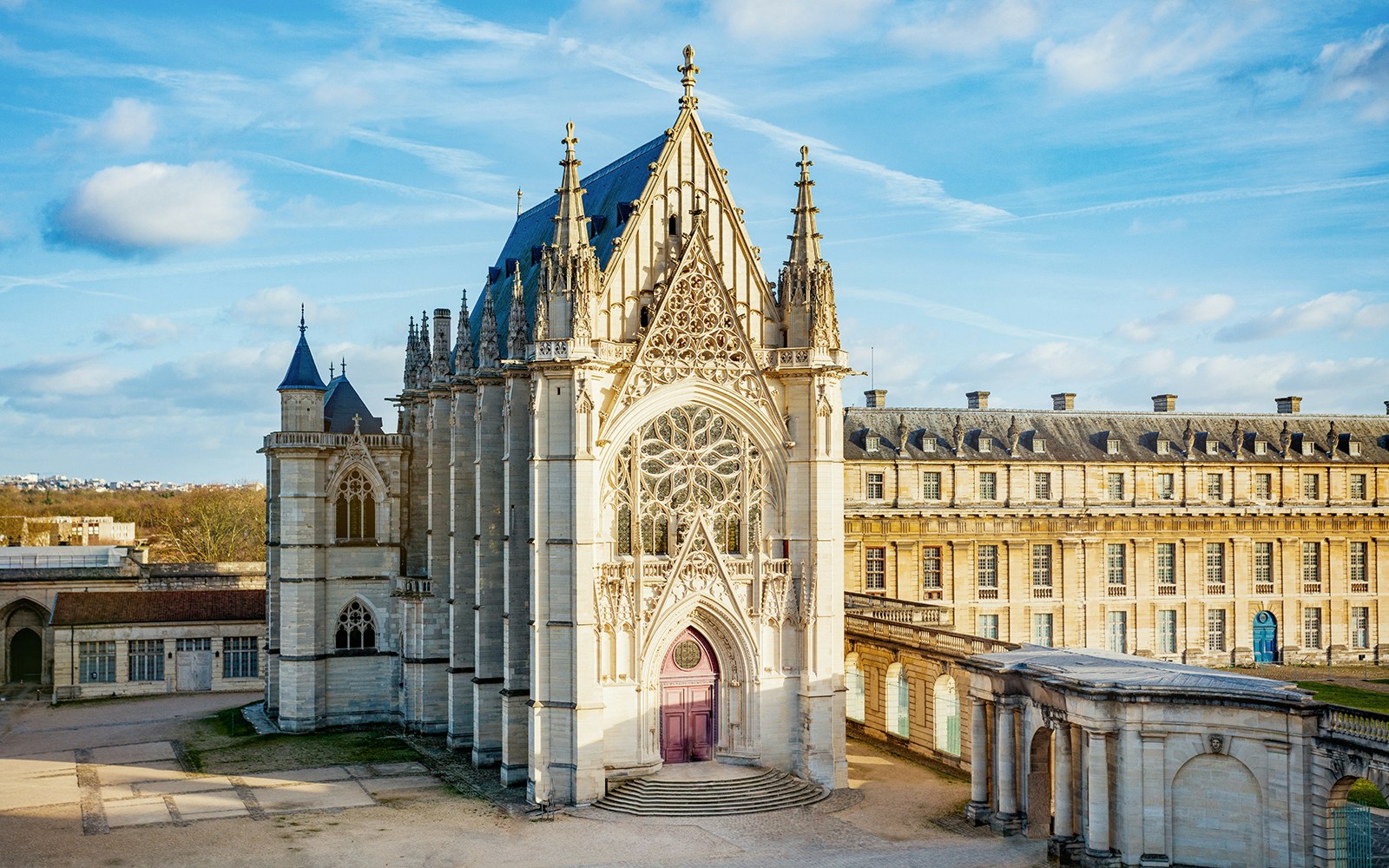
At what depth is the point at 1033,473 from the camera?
58.2 meters

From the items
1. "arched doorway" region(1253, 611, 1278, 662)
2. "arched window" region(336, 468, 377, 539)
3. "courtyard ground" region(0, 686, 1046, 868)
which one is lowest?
"courtyard ground" region(0, 686, 1046, 868)

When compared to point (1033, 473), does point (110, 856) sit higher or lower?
lower

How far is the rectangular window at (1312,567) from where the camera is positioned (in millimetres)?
60781

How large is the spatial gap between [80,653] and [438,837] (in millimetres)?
31194

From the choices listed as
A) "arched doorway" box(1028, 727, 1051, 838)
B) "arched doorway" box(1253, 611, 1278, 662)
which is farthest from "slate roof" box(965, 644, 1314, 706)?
"arched doorway" box(1253, 611, 1278, 662)

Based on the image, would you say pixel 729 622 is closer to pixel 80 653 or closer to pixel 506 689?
pixel 506 689

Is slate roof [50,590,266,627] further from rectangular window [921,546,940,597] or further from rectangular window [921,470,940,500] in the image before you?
rectangular window [921,470,940,500]

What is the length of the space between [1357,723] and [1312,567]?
40.6 metres

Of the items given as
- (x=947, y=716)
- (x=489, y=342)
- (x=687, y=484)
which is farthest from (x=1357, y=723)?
(x=489, y=342)

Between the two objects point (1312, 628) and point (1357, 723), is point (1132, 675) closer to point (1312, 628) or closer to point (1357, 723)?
point (1357, 723)

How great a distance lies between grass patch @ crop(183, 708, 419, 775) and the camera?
3919 centimetres

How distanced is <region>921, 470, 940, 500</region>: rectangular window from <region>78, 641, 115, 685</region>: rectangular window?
35.4 metres

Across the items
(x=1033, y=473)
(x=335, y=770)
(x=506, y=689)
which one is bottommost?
(x=335, y=770)

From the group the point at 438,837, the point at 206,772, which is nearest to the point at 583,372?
the point at 438,837
